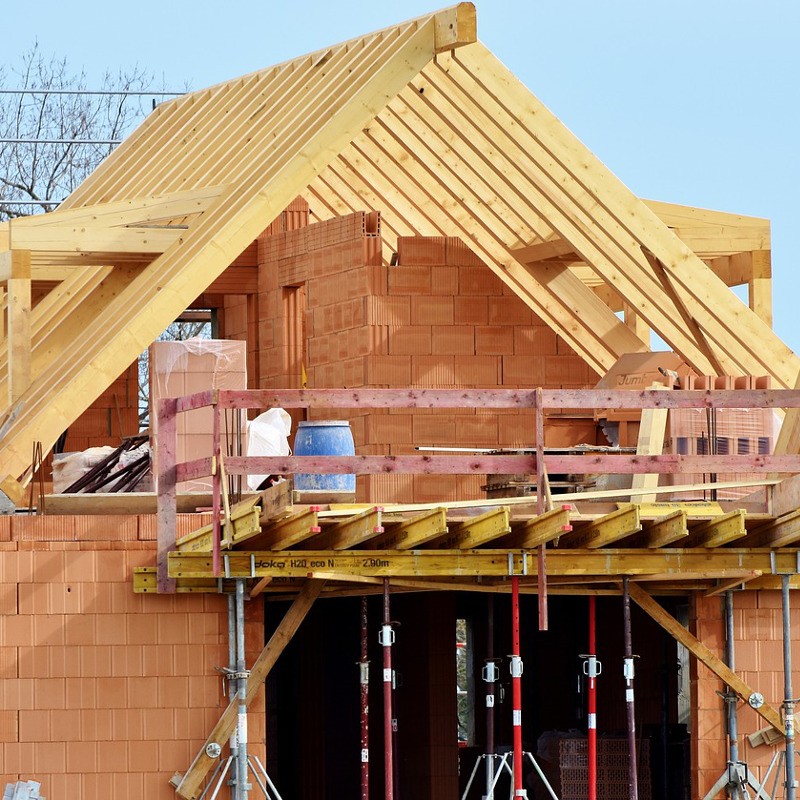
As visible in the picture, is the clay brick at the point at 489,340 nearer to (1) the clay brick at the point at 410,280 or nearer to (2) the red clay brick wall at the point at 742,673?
(1) the clay brick at the point at 410,280

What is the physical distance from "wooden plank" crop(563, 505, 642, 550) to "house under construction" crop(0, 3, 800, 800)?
4cm

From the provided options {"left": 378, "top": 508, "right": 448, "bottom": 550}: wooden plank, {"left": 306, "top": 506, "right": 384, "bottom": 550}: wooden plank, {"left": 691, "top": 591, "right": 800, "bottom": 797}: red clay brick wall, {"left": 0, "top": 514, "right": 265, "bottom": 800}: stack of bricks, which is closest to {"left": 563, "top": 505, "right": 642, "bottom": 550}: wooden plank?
{"left": 378, "top": 508, "right": 448, "bottom": 550}: wooden plank

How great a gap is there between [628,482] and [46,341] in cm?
532

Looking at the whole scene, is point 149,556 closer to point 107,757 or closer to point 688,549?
point 107,757

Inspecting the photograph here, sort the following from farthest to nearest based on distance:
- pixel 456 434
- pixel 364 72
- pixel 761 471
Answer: pixel 456 434, pixel 364 72, pixel 761 471

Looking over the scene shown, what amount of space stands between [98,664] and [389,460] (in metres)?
2.67

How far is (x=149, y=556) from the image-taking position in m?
13.2

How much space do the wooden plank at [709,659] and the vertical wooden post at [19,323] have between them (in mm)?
5026

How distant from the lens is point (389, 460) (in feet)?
40.5

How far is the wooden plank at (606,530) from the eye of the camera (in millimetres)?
12172

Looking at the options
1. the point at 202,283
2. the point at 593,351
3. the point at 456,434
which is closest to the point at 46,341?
the point at 202,283

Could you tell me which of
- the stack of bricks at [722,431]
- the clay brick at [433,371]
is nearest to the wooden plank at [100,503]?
the stack of bricks at [722,431]

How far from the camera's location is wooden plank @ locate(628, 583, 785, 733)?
44.3 feet

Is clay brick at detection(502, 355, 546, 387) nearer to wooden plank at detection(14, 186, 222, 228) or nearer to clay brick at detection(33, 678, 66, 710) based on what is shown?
wooden plank at detection(14, 186, 222, 228)
